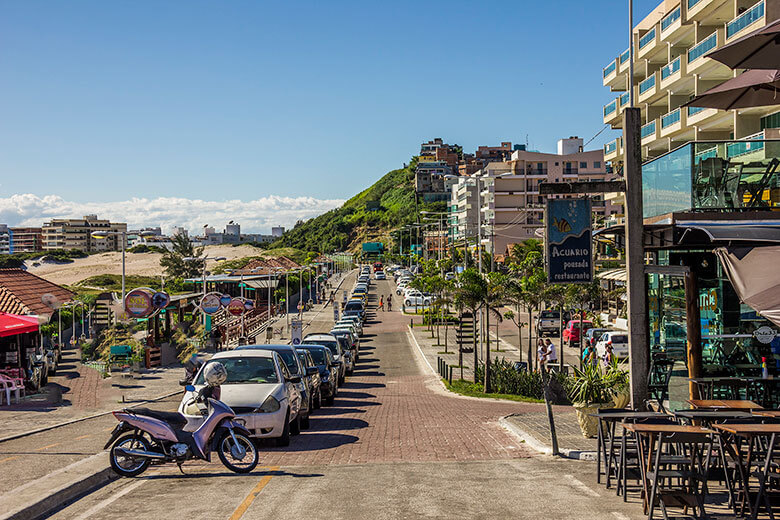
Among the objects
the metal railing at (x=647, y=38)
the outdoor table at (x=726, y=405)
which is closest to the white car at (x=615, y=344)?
the outdoor table at (x=726, y=405)

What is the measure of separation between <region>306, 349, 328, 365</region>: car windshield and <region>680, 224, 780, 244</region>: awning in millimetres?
12834

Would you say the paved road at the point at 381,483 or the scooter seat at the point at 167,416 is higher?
the scooter seat at the point at 167,416

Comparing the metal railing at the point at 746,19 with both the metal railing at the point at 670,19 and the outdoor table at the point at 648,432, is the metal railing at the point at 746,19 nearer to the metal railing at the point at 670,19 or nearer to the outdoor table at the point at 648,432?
the metal railing at the point at 670,19

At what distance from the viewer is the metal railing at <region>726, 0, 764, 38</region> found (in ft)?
119

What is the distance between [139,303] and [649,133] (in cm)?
3393

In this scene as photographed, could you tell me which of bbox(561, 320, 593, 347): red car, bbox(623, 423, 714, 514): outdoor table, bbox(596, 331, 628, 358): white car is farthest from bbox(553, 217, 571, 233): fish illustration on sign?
bbox(561, 320, 593, 347): red car

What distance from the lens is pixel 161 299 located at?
32.4 metres

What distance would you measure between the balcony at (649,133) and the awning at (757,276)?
138 ft

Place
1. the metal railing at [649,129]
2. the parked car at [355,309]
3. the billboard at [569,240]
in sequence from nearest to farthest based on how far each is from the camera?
the billboard at [569,240] < the metal railing at [649,129] < the parked car at [355,309]

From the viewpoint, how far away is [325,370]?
21.0 metres

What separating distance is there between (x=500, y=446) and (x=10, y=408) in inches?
565

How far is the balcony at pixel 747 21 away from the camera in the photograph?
119 ft

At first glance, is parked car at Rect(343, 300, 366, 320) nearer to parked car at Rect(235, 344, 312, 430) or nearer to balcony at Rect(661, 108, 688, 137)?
balcony at Rect(661, 108, 688, 137)

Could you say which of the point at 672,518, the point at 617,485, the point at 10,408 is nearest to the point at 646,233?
the point at 617,485
